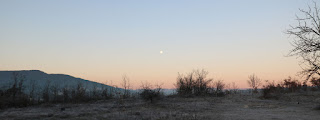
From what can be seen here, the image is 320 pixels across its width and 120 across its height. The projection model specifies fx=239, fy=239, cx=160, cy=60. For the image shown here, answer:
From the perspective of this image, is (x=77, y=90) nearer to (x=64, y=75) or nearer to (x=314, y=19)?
(x=314, y=19)

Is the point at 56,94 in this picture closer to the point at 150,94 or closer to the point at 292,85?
the point at 150,94

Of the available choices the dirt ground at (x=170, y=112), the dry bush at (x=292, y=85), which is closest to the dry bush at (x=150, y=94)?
the dirt ground at (x=170, y=112)

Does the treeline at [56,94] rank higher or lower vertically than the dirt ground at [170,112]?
higher

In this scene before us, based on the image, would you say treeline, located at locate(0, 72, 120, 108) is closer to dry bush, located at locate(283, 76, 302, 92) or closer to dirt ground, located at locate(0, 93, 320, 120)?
dirt ground, located at locate(0, 93, 320, 120)

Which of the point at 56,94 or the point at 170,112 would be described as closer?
the point at 170,112

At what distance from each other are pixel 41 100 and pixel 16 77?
461 cm

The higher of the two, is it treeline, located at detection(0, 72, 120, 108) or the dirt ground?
treeline, located at detection(0, 72, 120, 108)

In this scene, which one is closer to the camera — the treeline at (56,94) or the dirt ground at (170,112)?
the dirt ground at (170,112)

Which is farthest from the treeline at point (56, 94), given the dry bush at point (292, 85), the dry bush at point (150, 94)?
the dry bush at point (292, 85)

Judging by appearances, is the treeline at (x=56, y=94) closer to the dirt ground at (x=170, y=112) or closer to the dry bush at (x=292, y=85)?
the dirt ground at (x=170, y=112)

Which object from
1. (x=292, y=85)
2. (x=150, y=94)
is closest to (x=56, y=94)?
(x=150, y=94)

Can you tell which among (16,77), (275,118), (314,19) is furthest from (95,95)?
(314,19)

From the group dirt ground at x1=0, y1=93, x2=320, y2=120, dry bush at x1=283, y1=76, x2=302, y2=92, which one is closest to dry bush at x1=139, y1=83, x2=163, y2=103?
dirt ground at x1=0, y1=93, x2=320, y2=120

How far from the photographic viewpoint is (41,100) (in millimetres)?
21578
